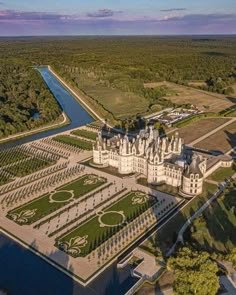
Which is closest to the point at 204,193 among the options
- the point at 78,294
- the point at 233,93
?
the point at 78,294

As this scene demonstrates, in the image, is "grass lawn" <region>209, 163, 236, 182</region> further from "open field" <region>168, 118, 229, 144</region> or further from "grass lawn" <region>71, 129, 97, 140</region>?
"grass lawn" <region>71, 129, 97, 140</region>

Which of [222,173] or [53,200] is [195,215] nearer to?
[222,173]

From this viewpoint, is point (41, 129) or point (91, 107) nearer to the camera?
point (41, 129)

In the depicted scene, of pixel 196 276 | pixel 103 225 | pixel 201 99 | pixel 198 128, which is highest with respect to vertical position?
pixel 201 99

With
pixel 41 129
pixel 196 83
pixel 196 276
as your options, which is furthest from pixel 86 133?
pixel 196 83

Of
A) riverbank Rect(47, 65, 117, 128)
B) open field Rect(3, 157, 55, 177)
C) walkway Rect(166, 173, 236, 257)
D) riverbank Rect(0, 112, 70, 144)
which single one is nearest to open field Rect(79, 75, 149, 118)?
riverbank Rect(47, 65, 117, 128)

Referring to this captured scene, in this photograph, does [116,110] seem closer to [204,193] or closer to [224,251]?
[204,193]

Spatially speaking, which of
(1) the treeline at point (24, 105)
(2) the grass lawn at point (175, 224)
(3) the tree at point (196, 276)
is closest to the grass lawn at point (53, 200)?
(2) the grass lawn at point (175, 224)
